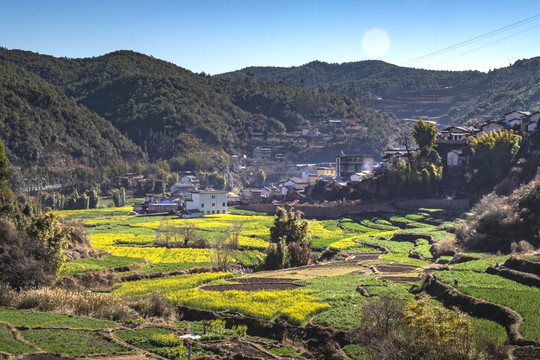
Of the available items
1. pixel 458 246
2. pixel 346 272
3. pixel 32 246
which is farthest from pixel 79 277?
pixel 458 246

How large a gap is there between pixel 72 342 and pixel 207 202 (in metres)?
69.7

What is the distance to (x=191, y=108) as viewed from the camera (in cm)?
16650

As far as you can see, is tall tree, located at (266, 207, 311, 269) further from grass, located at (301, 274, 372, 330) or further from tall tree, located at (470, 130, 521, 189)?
tall tree, located at (470, 130, 521, 189)

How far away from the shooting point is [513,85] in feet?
621

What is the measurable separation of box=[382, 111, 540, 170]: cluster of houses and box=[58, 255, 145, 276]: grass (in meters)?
49.0

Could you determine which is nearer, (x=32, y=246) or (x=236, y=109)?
(x=32, y=246)

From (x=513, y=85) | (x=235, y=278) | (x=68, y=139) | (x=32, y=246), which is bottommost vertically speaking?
(x=235, y=278)

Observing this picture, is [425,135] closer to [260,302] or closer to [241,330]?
[260,302]

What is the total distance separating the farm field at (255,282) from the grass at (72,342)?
1.8 inches

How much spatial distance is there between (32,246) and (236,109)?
469ft

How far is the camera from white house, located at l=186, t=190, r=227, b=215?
95.4 metres

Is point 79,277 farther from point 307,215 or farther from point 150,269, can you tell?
point 307,215

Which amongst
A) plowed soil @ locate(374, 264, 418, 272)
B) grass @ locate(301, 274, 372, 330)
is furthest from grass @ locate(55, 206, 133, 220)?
grass @ locate(301, 274, 372, 330)

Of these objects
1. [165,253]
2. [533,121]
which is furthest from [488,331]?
[533,121]
